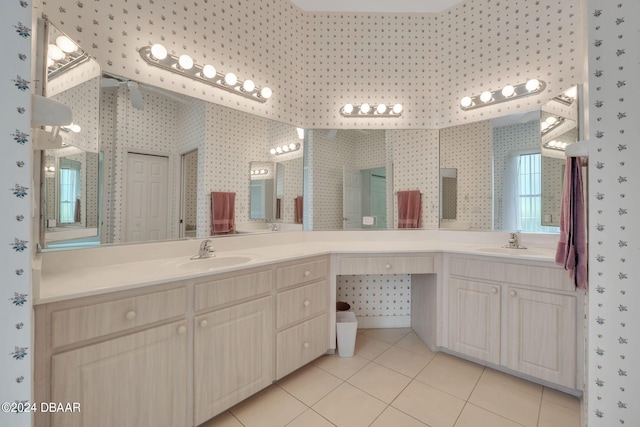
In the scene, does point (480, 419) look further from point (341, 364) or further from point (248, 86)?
point (248, 86)

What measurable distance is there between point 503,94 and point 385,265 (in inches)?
68.8

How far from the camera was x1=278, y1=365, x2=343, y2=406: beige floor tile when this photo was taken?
5.16ft

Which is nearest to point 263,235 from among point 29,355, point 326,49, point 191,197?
point 191,197

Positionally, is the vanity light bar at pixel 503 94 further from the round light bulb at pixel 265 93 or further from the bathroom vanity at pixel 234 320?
the round light bulb at pixel 265 93

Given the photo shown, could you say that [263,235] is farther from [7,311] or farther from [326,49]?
[326,49]

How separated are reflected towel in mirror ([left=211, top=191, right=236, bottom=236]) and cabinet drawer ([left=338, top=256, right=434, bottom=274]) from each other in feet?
2.94

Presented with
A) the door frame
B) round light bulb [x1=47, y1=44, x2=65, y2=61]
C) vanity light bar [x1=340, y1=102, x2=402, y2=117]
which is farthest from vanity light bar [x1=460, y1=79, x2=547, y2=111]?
round light bulb [x1=47, y1=44, x2=65, y2=61]

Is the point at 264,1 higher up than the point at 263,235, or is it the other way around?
the point at 264,1

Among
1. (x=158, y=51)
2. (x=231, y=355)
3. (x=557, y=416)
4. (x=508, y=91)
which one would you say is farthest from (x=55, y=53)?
(x=557, y=416)

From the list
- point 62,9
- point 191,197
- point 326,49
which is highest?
point 326,49

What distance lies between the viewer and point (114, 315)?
1.01 meters

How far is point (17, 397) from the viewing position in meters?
0.62

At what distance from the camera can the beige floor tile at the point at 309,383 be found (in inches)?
61.9

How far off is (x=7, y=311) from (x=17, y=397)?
0.21m
